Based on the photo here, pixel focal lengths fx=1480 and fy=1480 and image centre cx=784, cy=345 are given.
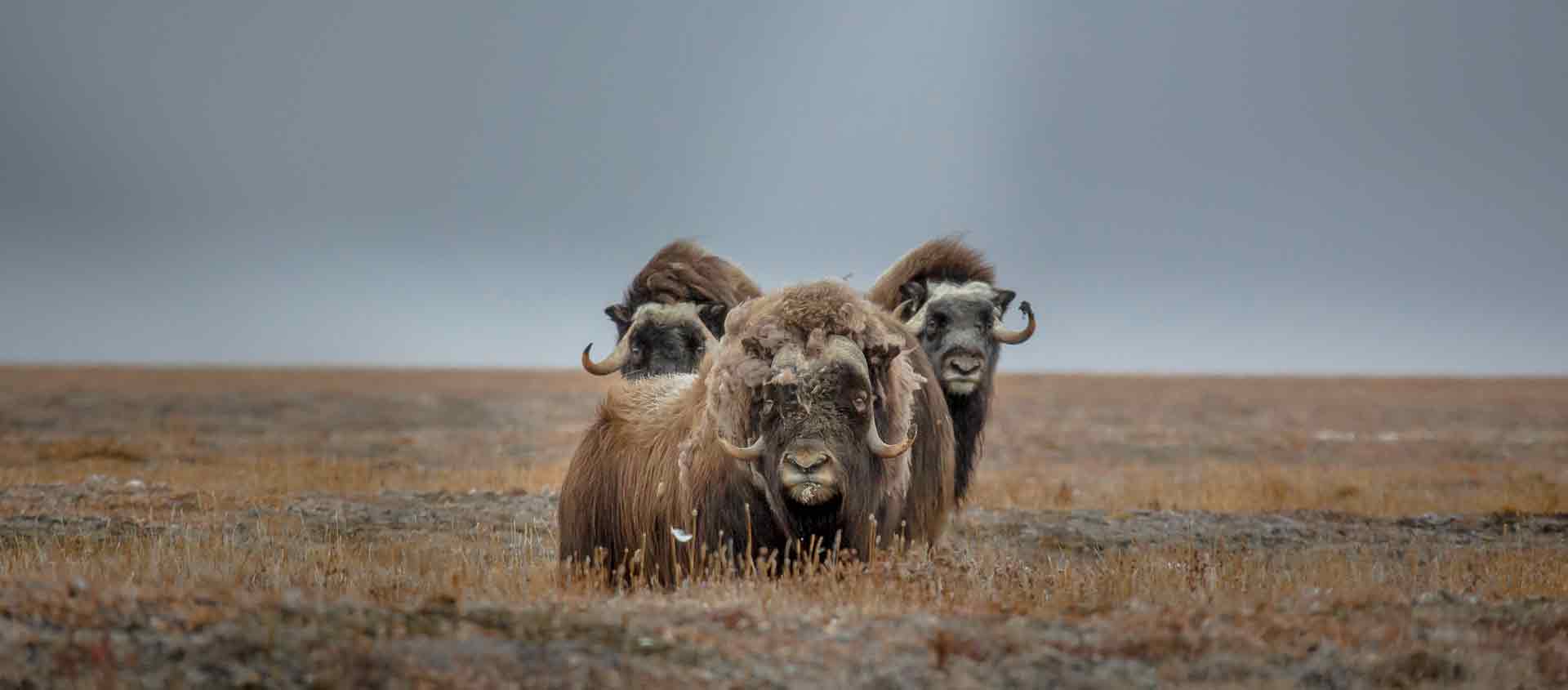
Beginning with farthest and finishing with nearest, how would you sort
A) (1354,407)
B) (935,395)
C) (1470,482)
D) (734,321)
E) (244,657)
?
(1354,407) < (1470,482) < (935,395) < (734,321) < (244,657)

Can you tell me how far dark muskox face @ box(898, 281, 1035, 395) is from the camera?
12.1 metres

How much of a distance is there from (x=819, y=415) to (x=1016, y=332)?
5.10m

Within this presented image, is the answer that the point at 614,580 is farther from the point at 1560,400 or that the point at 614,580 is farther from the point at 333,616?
the point at 1560,400

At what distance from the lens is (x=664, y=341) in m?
13.6

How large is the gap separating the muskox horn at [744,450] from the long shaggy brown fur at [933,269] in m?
5.23

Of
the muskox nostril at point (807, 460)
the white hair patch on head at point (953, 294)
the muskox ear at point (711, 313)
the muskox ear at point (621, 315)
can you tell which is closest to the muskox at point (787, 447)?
the muskox nostril at point (807, 460)

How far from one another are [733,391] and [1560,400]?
201 feet

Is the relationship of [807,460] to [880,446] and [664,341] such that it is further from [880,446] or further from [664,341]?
[664,341]

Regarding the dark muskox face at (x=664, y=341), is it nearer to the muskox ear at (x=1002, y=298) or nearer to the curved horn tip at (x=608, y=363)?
the curved horn tip at (x=608, y=363)

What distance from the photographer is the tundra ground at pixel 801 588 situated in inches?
233

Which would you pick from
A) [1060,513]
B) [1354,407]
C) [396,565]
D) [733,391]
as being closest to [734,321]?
[733,391]

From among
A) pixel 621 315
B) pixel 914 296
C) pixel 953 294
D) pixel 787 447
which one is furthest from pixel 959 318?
pixel 787 447

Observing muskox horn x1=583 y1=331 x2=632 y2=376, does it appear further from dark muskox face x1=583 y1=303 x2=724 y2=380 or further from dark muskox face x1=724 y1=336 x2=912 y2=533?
dark muskox face x1=724 y1=336 x2=912 y2=533

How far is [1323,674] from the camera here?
6.18 m
